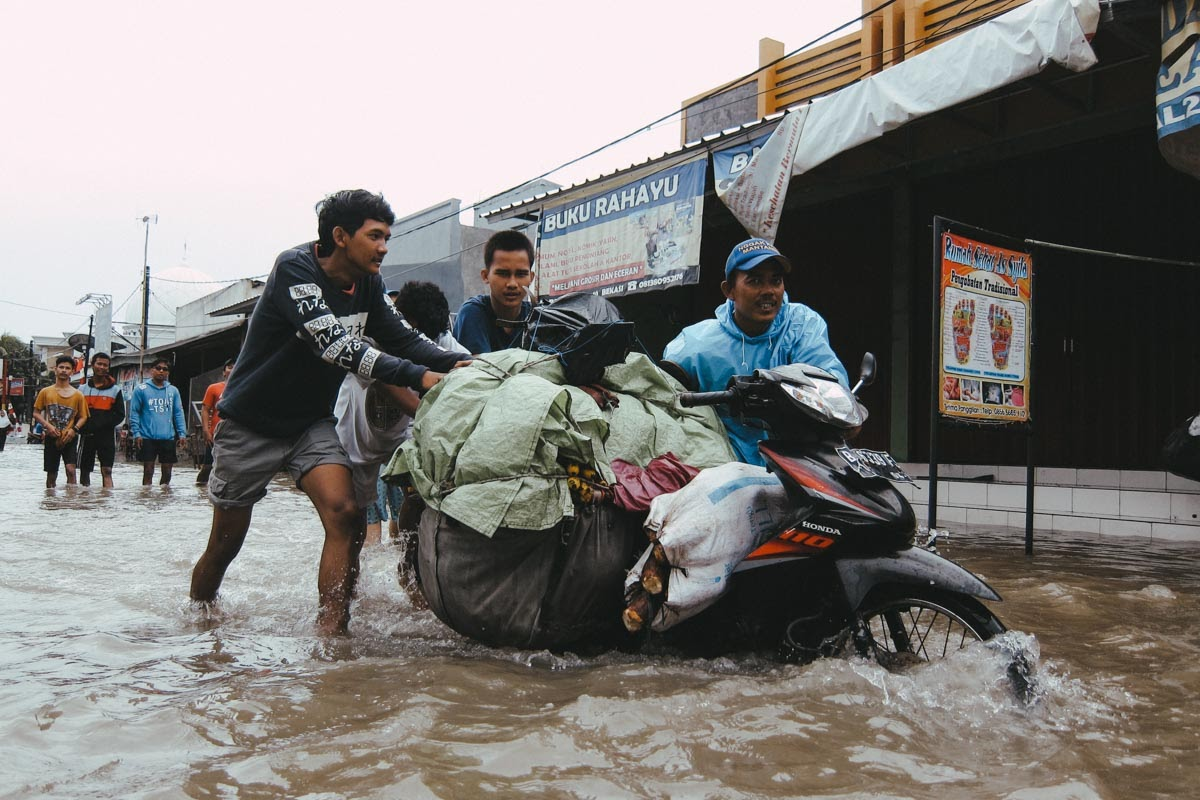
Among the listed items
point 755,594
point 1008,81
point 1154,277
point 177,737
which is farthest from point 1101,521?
point 177,737

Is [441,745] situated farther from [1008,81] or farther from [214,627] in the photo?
[1008,81]

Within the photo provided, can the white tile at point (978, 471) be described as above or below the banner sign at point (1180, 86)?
below

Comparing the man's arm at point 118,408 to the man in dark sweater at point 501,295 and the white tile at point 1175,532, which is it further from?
the white tile at point 1175,532

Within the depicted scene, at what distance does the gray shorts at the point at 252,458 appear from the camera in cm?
355

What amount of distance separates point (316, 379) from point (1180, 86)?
16.1ft

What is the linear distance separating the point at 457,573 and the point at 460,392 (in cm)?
59

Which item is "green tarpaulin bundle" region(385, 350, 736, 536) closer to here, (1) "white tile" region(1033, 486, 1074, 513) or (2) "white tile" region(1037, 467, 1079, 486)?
(1) "white tile" region(1033, 486, 1074, 513)

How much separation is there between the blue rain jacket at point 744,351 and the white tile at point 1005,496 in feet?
16.4

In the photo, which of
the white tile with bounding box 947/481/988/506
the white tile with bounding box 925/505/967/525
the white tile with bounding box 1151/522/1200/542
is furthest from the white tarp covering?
the white tile with bounding box 1151/522/1200/542

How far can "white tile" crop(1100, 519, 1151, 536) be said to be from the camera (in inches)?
270

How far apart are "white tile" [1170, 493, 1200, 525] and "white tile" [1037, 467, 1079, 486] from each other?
3.70ft

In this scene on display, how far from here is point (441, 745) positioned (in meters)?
2.19

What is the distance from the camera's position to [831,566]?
105 inches

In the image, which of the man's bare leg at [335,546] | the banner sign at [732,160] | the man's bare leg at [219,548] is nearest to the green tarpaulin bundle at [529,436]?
the man's bare leg at [335,546]
